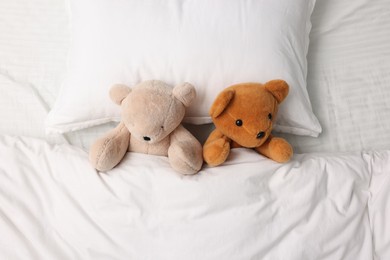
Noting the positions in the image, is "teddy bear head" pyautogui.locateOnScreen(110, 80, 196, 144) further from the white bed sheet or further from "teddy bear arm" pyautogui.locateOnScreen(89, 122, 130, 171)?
the white bed sheet

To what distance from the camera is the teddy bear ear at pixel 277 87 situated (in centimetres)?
93

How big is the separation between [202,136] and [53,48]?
508 millimetres

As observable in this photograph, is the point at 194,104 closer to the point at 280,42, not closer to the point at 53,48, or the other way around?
the point at 280,42

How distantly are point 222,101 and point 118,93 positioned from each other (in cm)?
24

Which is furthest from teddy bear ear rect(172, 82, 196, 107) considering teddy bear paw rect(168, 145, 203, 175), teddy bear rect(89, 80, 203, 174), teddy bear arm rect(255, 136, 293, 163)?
teddy bear arm rect(255, 136, 293, 163)

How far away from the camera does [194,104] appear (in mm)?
988

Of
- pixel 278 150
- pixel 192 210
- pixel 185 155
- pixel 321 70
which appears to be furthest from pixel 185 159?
pixel 321 70

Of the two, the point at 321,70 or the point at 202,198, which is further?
the point at 321,70

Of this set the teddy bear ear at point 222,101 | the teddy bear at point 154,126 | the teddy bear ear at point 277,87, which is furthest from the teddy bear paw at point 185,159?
the teddy bear ear at point 277,87

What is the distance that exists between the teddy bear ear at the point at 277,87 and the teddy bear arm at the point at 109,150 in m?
0.35

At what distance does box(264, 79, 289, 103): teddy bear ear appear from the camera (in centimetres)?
93

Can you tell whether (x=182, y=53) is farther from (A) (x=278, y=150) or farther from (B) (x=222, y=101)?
(A) (x=278, y=150)

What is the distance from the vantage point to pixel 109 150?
2.97ft

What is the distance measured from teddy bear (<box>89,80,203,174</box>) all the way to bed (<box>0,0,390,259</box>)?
0.11 ft
